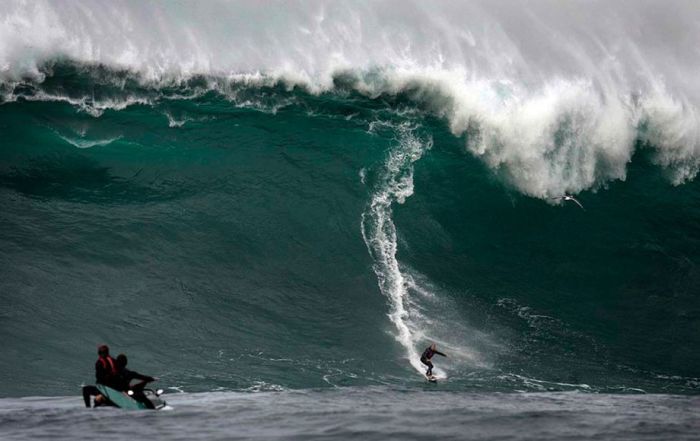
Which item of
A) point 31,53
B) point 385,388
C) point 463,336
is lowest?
point 385,388

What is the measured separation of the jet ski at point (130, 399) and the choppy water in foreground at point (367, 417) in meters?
0.16

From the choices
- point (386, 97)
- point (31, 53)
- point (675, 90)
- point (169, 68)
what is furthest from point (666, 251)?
point (31, 53)

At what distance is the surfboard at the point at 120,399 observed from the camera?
14.3m

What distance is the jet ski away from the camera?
1428 centimetres

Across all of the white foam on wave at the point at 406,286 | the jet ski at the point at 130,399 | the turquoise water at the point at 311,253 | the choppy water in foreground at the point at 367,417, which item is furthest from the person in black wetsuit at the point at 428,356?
the jet ski at the point at 130,399

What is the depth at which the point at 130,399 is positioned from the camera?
568 inches

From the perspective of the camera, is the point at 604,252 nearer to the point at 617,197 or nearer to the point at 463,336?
the point at 617,197

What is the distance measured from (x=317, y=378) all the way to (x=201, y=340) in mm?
2671

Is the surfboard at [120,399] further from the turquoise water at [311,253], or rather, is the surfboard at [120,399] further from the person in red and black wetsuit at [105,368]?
the turquoise water at [311,253]

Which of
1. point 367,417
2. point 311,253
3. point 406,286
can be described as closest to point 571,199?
point 406,286

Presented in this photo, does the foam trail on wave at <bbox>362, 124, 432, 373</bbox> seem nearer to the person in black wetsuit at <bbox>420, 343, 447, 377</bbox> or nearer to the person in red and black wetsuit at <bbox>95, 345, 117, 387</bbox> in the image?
the person in black wetsuit at <bbox>420, 343, 447, 377</bbox>

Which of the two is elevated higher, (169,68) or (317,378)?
(169,68)

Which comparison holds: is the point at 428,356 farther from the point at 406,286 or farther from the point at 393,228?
the point at 393,228

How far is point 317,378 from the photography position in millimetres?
17969
